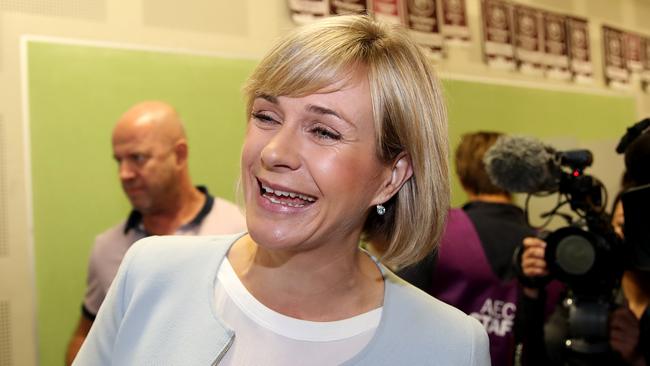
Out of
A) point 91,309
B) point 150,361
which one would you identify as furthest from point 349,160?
point 91,309

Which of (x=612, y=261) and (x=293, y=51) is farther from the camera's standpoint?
(x=612, y=261)

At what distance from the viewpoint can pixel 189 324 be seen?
105 centimetres

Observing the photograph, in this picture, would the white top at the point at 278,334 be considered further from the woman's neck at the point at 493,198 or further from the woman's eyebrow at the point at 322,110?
the woman's neck at the point at 493,198

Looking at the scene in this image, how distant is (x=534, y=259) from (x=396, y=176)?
77 cm

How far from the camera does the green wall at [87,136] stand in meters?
2.24

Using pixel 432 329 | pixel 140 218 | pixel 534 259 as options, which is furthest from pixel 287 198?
pixel 140 218

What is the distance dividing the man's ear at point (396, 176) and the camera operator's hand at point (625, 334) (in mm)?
793

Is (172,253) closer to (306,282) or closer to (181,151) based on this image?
(306,282)

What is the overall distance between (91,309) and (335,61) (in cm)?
157

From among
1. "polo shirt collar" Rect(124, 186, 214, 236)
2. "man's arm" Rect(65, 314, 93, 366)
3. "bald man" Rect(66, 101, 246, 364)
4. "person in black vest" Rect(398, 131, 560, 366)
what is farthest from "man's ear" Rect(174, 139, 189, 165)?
"person in black vest" Rect(398, 131, 560, 366)

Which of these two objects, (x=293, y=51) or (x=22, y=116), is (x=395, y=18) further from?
(x=293, y=51)

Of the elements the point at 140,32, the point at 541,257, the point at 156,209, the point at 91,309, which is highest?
the point at 140,32

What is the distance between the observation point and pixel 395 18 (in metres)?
Result: 3.29

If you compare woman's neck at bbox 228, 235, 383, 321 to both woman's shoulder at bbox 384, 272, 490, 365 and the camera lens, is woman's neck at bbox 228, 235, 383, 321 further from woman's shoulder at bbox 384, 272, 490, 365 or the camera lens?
the camera lens
